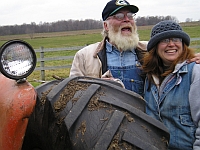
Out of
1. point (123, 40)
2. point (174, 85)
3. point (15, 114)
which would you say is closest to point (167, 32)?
point (174, 85)

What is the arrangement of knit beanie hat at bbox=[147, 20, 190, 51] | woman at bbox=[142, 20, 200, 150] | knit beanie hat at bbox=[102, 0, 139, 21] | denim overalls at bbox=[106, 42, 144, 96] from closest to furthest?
woman at bbox=[142, 20, 200, 150], knit beanie hat at bbox=[147, 20, 190, 51], denim overalls at bbox=[106, 42, 144, 96], knit beanie hat at bbox=[102, 0, 139, 21]

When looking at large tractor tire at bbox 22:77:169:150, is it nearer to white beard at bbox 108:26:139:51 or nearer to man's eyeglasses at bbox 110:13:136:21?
white beard at bbox 108:26:139:51

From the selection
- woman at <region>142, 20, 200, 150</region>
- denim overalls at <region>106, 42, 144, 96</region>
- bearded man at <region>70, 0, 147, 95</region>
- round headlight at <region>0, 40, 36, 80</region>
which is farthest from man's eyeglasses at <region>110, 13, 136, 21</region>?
round headlight at <region>0, 40, 36, 80</region>

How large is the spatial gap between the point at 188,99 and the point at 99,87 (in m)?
0.73

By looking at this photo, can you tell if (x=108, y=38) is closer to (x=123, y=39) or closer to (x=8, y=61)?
(x=123, y=39)

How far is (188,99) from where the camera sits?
1881mm

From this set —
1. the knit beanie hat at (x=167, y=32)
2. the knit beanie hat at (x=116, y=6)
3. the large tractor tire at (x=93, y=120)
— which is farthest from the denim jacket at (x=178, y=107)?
the knit beanie hat at (x=116, y=6)

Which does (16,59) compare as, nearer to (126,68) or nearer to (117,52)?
(126,68)

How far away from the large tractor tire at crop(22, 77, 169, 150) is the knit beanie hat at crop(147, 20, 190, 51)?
719mm

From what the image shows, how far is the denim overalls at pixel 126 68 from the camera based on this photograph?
2.55m

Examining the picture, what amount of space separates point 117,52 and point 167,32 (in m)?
0.79

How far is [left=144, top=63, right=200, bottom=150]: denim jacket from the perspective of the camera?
1868 mm

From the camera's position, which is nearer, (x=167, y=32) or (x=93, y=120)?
(x=93, y=120)

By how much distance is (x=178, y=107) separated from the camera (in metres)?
1.92
